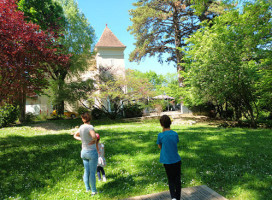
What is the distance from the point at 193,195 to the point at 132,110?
18.4m

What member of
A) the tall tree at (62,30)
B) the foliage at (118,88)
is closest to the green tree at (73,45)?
the tall tree at (62,30)

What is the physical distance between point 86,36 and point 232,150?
27.1 m

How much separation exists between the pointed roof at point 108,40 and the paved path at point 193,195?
75.5 feet

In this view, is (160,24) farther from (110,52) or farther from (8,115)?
(8,115)

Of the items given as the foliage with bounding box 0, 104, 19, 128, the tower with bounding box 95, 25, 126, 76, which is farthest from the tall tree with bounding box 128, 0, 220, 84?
the foliage with bounding box 0, 104, 19, 128

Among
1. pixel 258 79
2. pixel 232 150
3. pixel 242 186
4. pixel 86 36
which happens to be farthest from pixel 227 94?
pixel 86 36

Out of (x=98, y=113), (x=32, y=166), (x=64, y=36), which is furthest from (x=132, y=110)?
(x=32, y=166)

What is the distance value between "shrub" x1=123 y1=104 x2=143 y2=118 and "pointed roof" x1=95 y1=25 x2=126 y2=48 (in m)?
8.51

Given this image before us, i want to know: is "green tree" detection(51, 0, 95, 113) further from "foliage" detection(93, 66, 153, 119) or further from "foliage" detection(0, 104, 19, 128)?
"foliage" detection(0, 104, 19, 128)

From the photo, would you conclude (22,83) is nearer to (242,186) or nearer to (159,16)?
(242,186)

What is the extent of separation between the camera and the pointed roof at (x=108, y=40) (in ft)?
81.1

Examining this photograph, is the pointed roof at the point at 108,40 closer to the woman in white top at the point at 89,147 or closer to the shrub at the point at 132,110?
the shrub at the point at 132,110

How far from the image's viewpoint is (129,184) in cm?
428

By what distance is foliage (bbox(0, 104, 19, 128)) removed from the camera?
1404 cm
